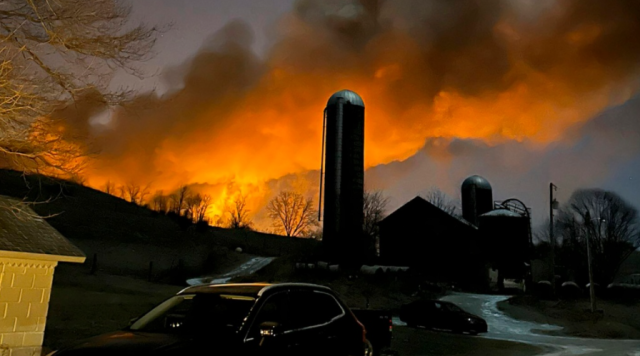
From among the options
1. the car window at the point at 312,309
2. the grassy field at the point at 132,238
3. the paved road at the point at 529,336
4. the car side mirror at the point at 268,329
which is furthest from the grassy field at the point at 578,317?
the car side mirror at the point at 268,329

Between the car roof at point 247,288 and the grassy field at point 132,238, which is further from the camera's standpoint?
the grassy field at point 132,238

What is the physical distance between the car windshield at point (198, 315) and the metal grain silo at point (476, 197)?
48341 mm

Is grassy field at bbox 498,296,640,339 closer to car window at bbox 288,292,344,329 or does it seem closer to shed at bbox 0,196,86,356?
car window at bbox 288,292,344,329

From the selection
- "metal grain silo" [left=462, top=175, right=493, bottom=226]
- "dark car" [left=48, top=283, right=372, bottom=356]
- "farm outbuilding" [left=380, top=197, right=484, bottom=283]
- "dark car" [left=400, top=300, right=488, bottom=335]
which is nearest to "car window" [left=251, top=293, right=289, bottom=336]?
"dark car" [left=48, top=283, right=372, bottom=356]

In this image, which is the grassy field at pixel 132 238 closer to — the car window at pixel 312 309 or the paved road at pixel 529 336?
the paved road at pixel 529 336

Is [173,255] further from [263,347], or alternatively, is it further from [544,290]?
[263,347]

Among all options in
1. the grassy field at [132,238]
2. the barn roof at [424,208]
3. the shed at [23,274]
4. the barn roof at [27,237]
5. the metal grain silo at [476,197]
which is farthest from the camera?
the metal grain silo at [476,197]

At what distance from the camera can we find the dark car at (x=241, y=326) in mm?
4180

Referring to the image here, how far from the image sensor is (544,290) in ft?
130

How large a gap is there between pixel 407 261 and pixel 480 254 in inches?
255

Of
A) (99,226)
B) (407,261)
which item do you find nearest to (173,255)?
(99,226)

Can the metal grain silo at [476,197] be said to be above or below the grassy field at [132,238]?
above

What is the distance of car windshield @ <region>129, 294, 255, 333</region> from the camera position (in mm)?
4684

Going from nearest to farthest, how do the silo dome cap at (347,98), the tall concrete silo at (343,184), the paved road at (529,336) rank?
the paved road at (529,336), the tall concrete silo at (343,184), the silo dome cap at (347,98)
